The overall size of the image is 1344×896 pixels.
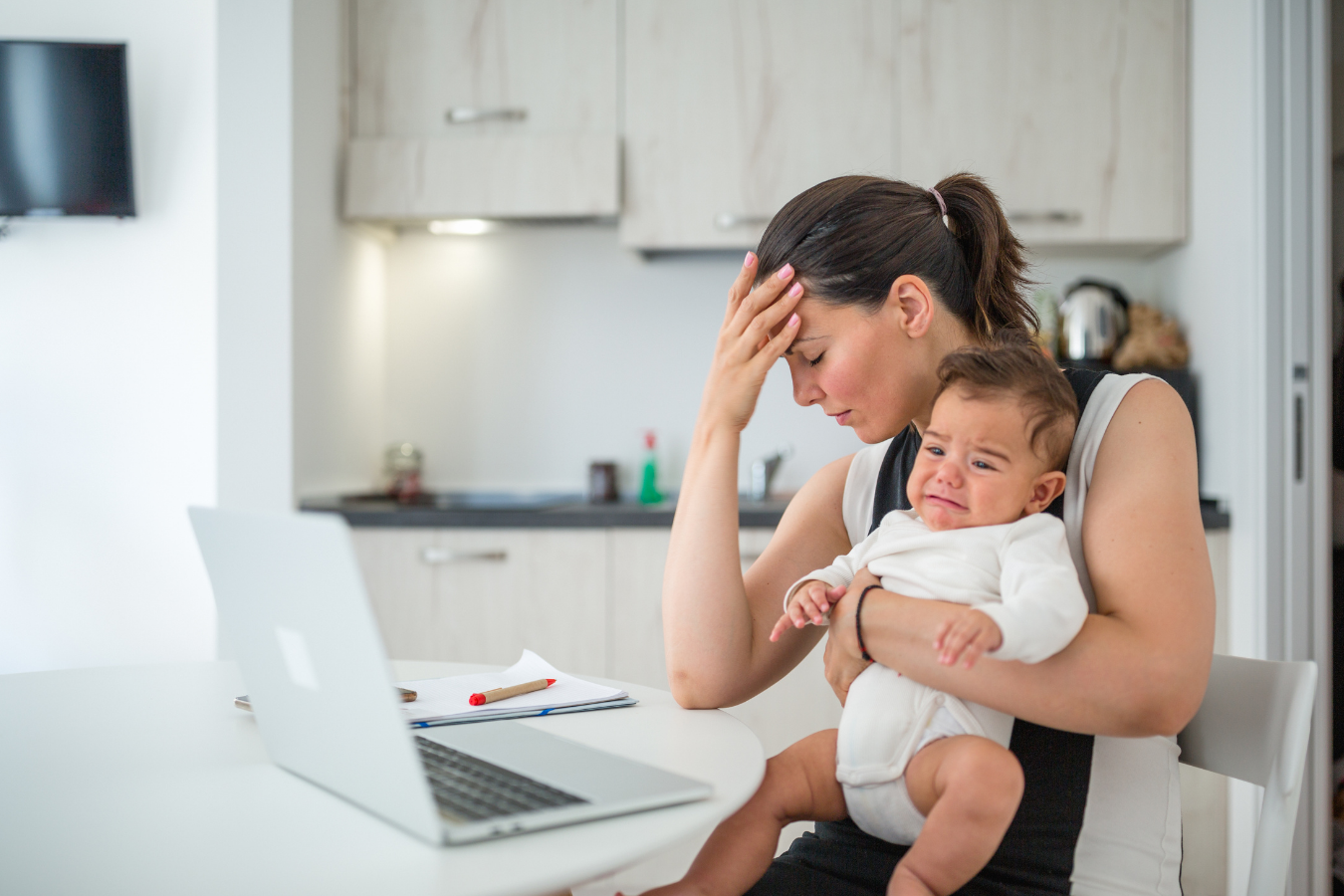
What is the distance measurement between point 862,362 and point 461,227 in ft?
6.80

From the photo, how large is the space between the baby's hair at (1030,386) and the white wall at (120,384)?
6.62 ft

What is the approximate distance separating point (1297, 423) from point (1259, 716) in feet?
4.71

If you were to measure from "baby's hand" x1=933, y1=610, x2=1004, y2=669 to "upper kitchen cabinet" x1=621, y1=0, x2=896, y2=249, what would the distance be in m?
1.95

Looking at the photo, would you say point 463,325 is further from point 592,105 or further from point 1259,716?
point 1259,716

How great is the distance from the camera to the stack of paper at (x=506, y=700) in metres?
0.99

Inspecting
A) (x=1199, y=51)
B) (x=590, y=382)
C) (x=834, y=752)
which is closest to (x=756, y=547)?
(x=590, y=382)

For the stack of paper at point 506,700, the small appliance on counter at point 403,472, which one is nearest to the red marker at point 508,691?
the stack of paper at point 506,700

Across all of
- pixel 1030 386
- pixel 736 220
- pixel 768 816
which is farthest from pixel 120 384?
pixel 1030 386

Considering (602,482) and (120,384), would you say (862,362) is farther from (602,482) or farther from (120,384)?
(120,384)

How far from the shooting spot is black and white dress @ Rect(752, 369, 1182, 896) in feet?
3.14

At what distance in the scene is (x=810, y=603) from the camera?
1.01 meters

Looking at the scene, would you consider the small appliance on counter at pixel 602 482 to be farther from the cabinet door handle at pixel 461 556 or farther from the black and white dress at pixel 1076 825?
the black and white dress at pixel 1076 825

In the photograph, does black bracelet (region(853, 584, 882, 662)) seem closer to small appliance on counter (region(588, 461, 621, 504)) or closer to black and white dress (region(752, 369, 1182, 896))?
black and white dress (region(752, 369, 1182, 896))

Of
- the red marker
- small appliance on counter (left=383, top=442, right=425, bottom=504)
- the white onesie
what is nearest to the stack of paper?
the red marker
